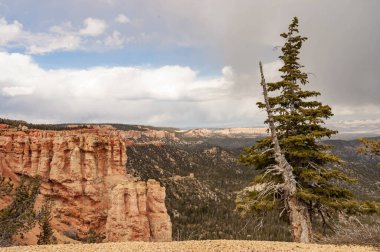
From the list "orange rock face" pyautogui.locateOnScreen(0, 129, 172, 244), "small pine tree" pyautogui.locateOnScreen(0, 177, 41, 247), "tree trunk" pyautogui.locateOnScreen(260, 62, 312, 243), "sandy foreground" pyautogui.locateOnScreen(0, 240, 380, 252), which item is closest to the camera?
"sandy foreground" pyautogui.locateOnScreen(0, 240, 380, 252)

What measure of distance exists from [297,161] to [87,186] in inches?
2093

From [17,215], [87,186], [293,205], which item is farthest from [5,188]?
[87,186]

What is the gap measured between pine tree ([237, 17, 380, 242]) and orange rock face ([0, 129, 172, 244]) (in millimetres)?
42638

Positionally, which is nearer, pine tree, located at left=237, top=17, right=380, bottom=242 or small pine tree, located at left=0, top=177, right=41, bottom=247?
pine tree, located at left=237, top=17, right=380, bottom=242

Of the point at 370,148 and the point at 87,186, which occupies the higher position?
the point at 370,148

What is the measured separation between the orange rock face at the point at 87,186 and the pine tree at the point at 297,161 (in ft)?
140

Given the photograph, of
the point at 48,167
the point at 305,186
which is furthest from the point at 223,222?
the point at 305,186

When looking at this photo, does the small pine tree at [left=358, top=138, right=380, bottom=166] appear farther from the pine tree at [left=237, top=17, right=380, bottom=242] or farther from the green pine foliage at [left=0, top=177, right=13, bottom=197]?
the green pine foliage at [left=0, top=177, right=13, bottom=197]

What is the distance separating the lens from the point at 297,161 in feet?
66.2

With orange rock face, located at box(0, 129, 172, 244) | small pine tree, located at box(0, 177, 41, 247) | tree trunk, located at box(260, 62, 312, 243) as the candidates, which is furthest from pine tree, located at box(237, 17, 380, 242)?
orange rock face, located at box(0, 129, 172, 244)

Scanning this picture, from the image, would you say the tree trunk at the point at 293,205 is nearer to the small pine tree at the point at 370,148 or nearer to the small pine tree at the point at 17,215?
the small pine tree at the point at 370,148

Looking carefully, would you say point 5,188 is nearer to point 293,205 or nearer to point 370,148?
point 293,205

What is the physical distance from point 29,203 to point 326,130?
24.7 m

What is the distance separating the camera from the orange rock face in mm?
59594
